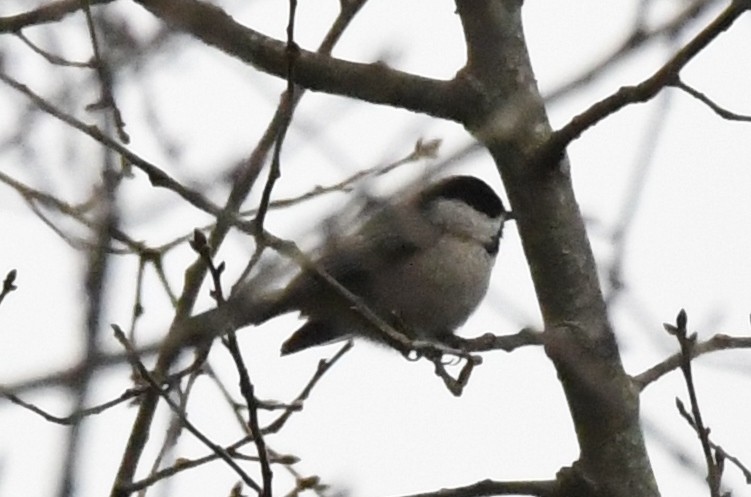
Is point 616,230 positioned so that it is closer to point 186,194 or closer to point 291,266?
point 291,266

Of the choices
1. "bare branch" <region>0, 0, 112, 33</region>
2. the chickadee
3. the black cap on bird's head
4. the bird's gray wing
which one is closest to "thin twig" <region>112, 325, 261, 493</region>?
the bird's gray wing

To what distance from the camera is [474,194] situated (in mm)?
4781

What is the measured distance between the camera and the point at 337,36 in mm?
3254

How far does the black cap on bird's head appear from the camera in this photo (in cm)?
474

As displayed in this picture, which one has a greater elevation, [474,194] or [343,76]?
[474,194]

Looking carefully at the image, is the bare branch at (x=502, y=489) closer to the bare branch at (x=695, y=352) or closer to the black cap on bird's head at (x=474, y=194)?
the bare branch at (x=695, y=352)

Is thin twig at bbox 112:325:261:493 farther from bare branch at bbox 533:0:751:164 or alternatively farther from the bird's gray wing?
bare branch at bbox 533:0:751:164

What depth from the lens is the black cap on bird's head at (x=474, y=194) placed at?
4.74 meters

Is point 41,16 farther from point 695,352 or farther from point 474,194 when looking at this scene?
point 474,194

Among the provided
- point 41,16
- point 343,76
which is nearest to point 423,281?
point 343,76

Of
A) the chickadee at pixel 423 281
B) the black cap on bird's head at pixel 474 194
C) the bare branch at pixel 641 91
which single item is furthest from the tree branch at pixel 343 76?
the black cap on bird's head at pixel 474 194

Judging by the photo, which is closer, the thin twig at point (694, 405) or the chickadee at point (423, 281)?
the thin twig at point (694, 405)

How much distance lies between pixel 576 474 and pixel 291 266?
2.56ft

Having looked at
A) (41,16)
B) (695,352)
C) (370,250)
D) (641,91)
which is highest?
(41,16)
